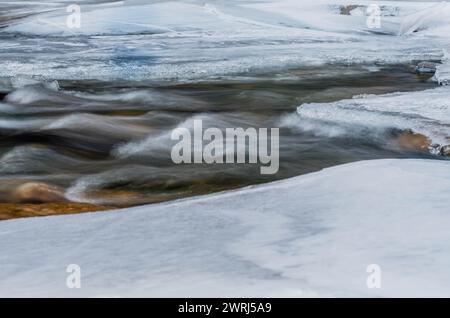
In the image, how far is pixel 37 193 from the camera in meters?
4.78

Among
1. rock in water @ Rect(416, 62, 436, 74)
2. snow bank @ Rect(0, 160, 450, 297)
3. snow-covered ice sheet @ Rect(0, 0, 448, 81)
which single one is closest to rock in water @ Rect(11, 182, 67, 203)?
snow bank @ Rect(0, 160, 450, 297)

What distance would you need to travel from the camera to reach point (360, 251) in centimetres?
275

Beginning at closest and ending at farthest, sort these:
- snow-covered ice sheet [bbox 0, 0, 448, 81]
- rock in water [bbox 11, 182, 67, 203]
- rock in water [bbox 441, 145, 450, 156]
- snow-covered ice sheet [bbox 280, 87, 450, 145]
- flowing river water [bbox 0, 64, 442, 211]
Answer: rock in water [bbox 11, 182, 67, 203], flowing river water [bbox 0, 64, 442, 211], rock in water [bbox 441, 145, 450, 156], snow-covered ice sheet [bbox 280, 87, 450, 145], snow-covered ice sheet [bbox 0, 0, 448, 81]

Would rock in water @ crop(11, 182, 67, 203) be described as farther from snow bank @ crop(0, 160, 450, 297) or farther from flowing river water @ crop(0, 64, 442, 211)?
snow bank @ crop(0, 160, 450, 297)

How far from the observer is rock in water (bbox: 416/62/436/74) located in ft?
35.6

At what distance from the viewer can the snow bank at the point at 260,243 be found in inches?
96.0

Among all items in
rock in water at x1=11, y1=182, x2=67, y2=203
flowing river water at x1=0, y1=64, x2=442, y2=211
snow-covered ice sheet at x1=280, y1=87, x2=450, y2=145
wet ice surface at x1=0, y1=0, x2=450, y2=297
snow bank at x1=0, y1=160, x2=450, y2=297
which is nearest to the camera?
snow bank at x1=0, y1=160, x2=450, y2=297

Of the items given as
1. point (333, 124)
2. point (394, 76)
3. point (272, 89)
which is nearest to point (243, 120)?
point (333, 124)

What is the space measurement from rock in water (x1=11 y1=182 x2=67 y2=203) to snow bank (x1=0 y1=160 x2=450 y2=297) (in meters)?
1.07

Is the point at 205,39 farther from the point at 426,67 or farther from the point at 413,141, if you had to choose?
the point at 413,141

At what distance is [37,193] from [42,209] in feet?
1.62

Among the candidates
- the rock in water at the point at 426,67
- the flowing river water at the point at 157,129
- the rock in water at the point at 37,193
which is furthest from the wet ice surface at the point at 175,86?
the rock in water at the point at 426,67
